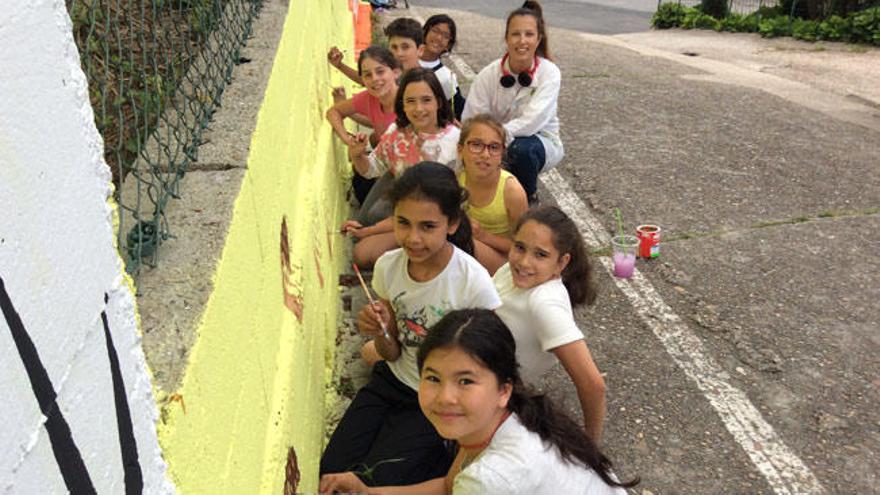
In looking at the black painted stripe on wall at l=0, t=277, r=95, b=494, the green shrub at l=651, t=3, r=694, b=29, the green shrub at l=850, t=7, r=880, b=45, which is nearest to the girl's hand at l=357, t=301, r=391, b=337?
the black painted stripe on wall at l=0, t=277, r=95, b=494

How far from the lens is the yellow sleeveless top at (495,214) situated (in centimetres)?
395

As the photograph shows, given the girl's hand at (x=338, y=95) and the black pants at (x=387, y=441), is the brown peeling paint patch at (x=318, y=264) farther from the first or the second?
the girl's hand at (x=338, y=95)

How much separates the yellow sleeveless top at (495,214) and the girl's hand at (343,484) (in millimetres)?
1693

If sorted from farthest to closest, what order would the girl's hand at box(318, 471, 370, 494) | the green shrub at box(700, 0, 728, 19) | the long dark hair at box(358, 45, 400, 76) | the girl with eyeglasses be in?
1. the green shrub at box(700, 0, 728, 19)
2. the long dark hair at box(358, 45, 400, 76)
3. the girl with eyeglasses
4. the girl's hand at box(318, 471, 370, 494)

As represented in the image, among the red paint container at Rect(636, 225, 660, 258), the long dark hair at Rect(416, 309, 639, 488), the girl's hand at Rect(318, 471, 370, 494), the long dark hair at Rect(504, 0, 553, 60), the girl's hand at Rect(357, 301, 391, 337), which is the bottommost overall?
the girl's hand at Rect(318, 471, 370, 494)

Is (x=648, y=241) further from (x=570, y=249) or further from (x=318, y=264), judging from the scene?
(x=318, y=264)

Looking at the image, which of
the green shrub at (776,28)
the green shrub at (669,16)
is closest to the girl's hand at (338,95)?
the green shrub at (776,28)

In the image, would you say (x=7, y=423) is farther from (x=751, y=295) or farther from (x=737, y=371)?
(x=751, y=295)

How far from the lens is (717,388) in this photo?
3.57 meters

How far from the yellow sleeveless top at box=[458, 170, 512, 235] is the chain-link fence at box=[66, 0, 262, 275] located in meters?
1.43

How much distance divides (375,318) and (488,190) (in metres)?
1.09

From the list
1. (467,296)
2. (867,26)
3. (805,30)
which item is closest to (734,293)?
(467,296)

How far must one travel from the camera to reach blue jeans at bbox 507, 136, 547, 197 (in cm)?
468

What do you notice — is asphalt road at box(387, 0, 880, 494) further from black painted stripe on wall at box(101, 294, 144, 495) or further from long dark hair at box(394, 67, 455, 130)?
black painted stripe on wall at box(101, 294, 144, 495)
